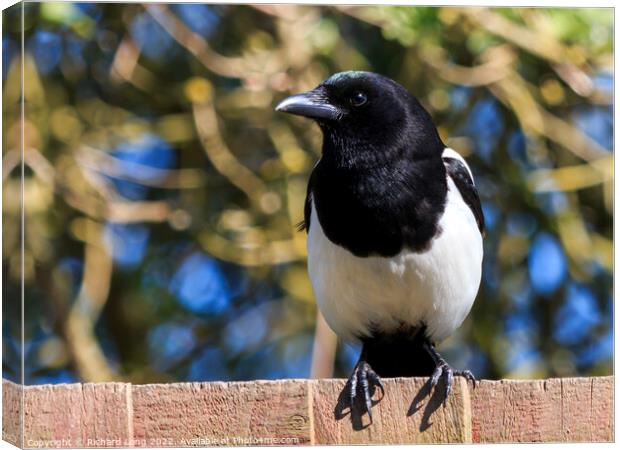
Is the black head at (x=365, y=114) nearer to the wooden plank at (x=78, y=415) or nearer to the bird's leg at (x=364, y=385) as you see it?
the bird's leg at (x=364, y=385)

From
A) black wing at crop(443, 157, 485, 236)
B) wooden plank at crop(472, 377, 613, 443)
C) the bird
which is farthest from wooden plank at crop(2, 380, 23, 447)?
black wing at crop(443, 157, 485, 236)

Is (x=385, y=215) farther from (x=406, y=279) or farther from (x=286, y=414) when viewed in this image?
(x=286, y=414)

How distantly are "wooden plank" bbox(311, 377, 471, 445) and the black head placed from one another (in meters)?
0.87

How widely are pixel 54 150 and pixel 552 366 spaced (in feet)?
8.05

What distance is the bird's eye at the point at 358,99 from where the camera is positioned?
4398 millimetres

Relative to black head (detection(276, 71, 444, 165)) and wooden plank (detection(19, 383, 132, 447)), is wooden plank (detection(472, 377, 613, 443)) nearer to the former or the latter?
black head (detection(276, 71, 444, 165))

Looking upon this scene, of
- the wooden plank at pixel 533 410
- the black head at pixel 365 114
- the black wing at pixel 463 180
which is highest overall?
the black head at pixel 365 114

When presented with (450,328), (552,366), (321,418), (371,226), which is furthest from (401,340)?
(552,366)

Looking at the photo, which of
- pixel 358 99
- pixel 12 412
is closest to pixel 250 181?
pixel 358 99

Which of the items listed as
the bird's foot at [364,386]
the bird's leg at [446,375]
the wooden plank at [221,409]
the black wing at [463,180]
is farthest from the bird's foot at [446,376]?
the black wing at [463,180]

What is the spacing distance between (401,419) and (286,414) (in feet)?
1.09

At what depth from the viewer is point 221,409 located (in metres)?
3.73

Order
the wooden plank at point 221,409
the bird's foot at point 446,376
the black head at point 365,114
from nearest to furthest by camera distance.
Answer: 1. the wooden plank at point 221,409
2. the bird's foot at point 446,376
3. the black head at point 365,114

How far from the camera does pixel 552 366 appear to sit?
20.3ft
